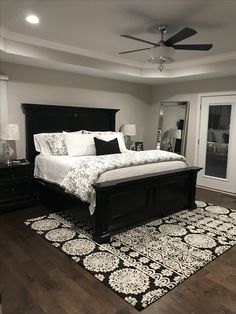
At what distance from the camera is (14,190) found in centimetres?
400

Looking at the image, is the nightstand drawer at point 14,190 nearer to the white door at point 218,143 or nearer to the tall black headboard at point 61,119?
the tall black headboard at point 61,119

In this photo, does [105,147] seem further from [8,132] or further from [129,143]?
[129,143]

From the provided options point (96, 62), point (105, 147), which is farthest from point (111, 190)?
point (96, 62)

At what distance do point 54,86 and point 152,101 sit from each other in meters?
2.72

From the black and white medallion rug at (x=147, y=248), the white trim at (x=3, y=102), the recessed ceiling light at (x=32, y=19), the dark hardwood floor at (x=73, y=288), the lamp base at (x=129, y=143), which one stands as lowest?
the dark hardwood floor at (x=73, y=288)

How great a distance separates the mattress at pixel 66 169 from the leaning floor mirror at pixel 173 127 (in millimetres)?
1919

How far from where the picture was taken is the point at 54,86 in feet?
16.1

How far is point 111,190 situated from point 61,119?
2393 millimetres

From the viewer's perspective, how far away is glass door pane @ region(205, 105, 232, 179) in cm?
530

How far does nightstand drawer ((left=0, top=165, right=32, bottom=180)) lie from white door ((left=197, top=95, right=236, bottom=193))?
144 inches

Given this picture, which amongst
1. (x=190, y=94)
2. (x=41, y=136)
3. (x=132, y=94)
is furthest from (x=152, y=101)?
(x=41, y=136)

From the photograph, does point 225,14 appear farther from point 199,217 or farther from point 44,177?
point 44,177

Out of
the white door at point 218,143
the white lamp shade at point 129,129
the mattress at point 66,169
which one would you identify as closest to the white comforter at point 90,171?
the mattress at point 66,169

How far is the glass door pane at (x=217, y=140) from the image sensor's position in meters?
5.30
